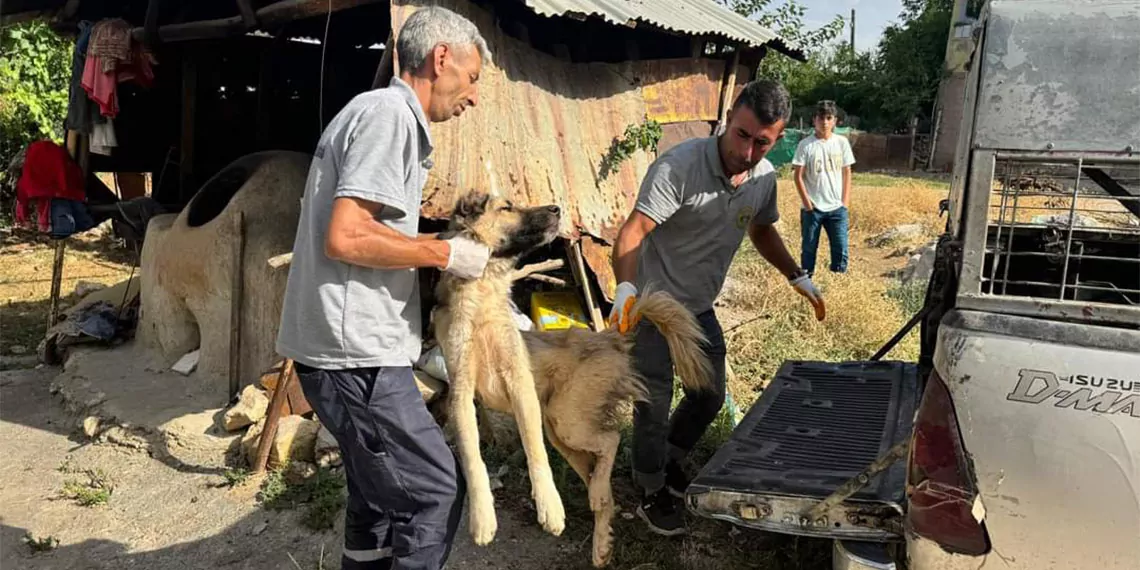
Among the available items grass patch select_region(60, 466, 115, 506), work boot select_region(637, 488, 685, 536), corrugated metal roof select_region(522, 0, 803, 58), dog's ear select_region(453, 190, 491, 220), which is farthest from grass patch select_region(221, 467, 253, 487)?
corrugated metal roof select_region(522, 0, 803, 58)

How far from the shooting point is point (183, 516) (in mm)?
4344

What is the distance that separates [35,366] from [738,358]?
623 centimetres

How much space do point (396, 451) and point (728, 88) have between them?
613 cm

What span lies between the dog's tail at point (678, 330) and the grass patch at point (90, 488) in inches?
135

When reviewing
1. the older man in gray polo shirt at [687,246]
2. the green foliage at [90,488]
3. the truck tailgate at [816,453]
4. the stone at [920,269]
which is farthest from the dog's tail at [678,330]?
the stone at [920,269]

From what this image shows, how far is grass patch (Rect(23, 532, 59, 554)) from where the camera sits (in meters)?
3.95

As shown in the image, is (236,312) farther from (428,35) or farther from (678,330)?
(428,35)

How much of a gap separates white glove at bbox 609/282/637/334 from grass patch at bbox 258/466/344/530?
6.76 ft

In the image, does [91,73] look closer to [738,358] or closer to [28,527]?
[28,527]

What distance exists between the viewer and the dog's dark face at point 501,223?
290cm

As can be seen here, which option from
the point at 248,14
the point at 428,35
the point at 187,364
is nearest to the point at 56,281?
the point at 187,364

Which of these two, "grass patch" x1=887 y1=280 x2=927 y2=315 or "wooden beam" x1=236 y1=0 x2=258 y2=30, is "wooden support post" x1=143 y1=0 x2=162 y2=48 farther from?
"grass patch" x1=887 y1=280 x2=927 y2=315

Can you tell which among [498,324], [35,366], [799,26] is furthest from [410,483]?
[799,26]

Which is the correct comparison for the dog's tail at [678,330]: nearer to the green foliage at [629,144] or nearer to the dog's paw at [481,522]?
the dog's paw at [481,522]
